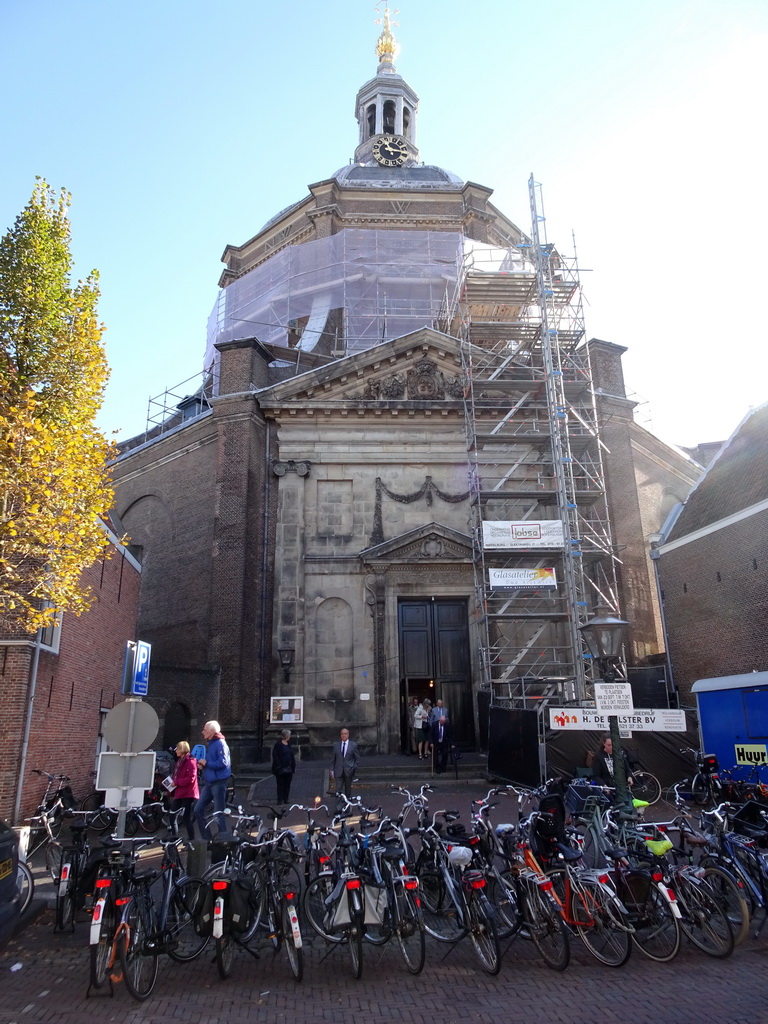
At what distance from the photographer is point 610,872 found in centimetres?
732

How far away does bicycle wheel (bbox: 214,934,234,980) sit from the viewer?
21.8 ft

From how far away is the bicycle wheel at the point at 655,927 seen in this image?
695cm

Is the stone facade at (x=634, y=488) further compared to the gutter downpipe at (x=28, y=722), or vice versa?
the stone facade at (x=634, y=488)

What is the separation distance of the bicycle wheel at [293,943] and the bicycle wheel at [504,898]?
1.83m

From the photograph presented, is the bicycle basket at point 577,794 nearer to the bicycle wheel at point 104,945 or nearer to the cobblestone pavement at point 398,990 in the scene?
the cobblestone pavement at point 398,990

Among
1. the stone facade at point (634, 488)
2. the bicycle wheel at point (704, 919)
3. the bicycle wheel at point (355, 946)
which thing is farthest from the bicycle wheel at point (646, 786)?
the bicycle wheel at point (355, 946)

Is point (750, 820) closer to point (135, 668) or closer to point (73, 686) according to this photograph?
point (135, 668)

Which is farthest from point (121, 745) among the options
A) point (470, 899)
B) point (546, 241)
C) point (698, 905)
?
point (546, 241)

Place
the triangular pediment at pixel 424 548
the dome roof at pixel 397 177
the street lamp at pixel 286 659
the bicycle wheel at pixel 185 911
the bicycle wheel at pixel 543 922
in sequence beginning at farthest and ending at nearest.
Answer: the dome roof at pixel 397 177 → the triangular pediment at pixel 424 548 → the street lamp at pixel 286 659 → the bicycle wheel at pixel 185 911 → the bicycle wheel at pixel 543 922

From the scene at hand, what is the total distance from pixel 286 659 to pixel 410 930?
630 inches

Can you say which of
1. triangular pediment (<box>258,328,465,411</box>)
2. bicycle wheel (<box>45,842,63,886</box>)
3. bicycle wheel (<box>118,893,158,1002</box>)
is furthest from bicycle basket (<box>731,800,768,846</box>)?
triangular pediment (<box>258,328,465,411</box>)

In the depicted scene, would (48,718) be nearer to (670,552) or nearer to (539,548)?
(539,548)

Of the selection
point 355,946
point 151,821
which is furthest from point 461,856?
point 151,821

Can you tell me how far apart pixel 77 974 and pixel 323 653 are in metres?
16.6
